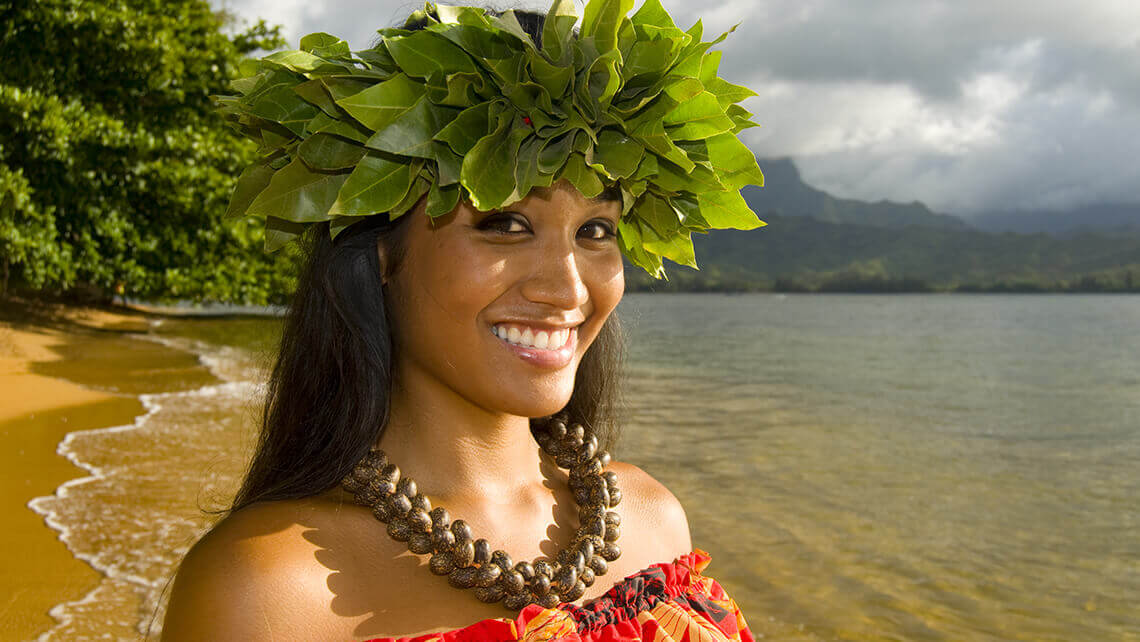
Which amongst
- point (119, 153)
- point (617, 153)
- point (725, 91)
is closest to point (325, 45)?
point (617, 153)

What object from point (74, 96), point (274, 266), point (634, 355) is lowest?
point (634, 355)

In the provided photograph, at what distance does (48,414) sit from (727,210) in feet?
36.2

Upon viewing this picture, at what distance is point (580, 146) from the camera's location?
1.93 meters

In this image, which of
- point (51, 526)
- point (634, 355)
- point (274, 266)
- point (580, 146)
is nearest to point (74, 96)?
point (274, 266)

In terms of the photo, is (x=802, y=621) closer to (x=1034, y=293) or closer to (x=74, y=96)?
(x=74, y=96)

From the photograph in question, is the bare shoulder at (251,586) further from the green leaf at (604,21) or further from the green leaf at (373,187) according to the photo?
the green leaf at (604,21)

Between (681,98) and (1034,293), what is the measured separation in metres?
151

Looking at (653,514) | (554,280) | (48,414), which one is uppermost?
(554,280)

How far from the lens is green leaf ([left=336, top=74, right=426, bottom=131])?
1856mm

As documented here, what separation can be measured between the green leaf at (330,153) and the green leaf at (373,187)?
6 cm

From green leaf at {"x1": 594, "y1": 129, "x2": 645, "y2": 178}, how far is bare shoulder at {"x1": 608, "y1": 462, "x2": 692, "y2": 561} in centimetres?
86

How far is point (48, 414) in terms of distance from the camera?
1109 cm

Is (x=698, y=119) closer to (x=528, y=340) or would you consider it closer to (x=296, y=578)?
(x=528, y=340)

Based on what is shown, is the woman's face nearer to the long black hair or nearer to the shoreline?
the long black hair
